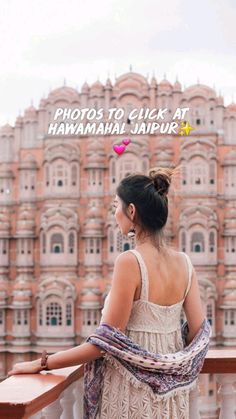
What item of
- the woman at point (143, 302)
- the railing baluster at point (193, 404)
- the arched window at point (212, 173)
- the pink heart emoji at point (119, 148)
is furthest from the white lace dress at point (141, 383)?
the arched window at point (212, 173)

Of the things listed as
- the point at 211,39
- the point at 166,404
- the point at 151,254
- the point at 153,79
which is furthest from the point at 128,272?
the point at 153,79

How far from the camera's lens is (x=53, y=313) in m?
4.96

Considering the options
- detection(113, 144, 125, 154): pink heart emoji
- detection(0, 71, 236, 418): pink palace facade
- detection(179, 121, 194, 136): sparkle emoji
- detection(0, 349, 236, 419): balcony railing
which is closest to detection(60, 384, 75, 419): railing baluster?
detection(0, 349, 236, 419): balcony railing

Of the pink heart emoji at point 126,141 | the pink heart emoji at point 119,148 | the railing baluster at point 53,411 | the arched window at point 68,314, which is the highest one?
the pink heart emoji at point 126,141

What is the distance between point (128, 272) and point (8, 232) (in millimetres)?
4420

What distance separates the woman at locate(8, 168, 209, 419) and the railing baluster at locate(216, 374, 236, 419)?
131mm

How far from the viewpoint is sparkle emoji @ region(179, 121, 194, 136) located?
4.80 meters

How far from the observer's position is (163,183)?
71 centimetres

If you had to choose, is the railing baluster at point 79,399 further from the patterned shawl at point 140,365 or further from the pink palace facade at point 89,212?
the pink palace facade at point 89,212

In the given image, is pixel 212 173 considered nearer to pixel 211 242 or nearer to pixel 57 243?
pixel 211 242

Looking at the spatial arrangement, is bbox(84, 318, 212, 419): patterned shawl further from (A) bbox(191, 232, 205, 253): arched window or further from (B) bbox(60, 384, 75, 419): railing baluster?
(A) bbox(191, 232, 205, 253): arched window

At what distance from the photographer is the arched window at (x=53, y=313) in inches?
195

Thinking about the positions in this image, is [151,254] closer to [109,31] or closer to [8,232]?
[109,31]

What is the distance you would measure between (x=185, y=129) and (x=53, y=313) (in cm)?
182
